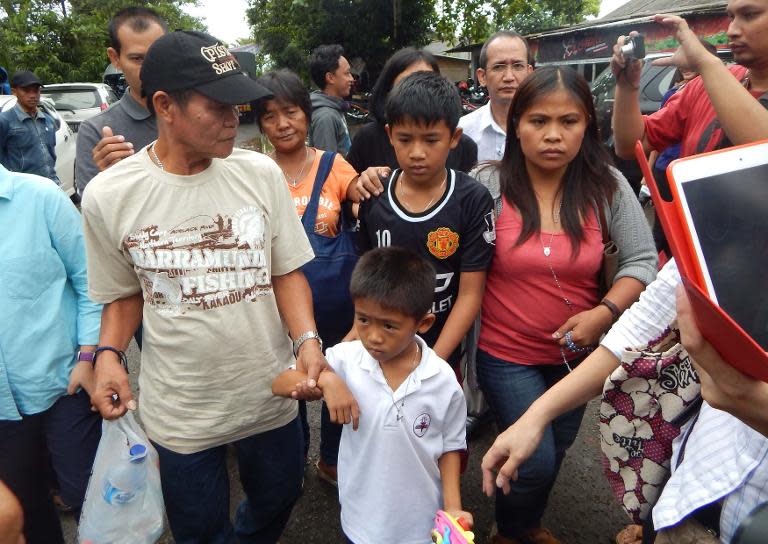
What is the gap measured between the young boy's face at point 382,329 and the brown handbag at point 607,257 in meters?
0.79

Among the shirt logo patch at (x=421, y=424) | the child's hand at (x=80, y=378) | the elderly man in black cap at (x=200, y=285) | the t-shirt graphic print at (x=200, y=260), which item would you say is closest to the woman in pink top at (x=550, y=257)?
the shirt logo patch at (x=421, y=424)

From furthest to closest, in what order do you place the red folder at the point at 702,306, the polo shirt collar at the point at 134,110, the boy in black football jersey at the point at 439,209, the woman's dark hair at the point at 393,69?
the woman's dark hair at the point at 393,69 < the polo shirt collar at the point at 134,110 < the boy in black football jersey at the point at 439,209 < the red folder at the point at 702,306

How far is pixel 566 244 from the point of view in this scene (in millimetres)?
1938

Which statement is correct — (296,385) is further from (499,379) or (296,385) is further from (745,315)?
(745,315)

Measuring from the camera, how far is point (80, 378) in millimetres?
1895

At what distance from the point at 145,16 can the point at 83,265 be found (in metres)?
1.47

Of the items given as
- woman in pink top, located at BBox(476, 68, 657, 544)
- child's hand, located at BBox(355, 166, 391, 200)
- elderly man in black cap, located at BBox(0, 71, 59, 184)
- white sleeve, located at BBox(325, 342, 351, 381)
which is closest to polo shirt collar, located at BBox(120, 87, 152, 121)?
child's hand, located at BBox(355, 166, 391, 200)

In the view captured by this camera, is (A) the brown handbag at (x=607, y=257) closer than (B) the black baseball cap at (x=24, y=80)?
Yes

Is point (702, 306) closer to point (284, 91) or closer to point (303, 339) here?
point (303, 339)

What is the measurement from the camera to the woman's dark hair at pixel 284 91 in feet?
8.03

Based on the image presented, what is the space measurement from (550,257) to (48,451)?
190 centimetres

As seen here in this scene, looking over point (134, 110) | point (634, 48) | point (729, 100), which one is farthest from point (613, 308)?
point (134, 110)

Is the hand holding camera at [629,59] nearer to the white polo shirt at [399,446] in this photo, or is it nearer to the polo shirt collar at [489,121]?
the polo shirt collar at [489,121]

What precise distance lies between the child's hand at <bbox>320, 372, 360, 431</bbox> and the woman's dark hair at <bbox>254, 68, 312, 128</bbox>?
1370 millimetres
